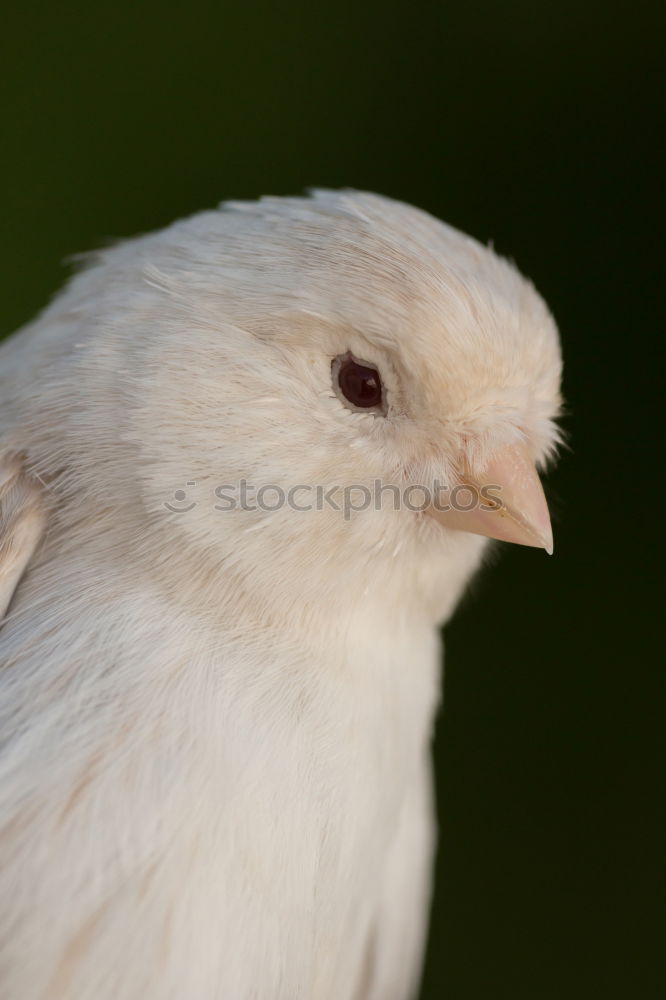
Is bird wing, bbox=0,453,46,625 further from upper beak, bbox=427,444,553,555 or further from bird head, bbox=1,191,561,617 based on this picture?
upper beak, bbox=427,444,553,555

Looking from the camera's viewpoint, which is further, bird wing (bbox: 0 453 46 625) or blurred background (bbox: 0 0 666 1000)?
blurred background (bbox: 0 0 666 1000)

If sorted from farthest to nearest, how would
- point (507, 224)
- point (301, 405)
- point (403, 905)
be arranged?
point (507, 224)
point (403, 905)
point (301, 405)

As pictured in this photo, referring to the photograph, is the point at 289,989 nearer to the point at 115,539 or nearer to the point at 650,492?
the point at 115,539

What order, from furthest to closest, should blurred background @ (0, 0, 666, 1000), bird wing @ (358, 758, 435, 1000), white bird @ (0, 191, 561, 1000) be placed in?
blurred background @ (0, 0, 666, 1000) → bird wing @ (358, 758, 435, 1000) → white bird @ (0, 191, 561, 1000)

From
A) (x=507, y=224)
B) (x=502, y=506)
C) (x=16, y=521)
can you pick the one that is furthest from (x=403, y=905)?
(x=507, y=224)

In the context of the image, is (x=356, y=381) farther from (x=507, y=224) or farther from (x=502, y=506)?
(x=507, y=224)

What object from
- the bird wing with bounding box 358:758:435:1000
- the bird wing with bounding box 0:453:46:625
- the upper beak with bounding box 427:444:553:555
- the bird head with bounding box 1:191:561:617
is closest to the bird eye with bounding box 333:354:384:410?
the bird head with bounding box 1:191:561:617

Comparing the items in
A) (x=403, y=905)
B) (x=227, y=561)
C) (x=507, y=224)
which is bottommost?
(x=403, y=905)

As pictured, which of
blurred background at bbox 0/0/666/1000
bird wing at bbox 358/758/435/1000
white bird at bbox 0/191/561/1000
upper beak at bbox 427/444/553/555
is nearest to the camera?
white bird at bbox 0/191/561/1000
